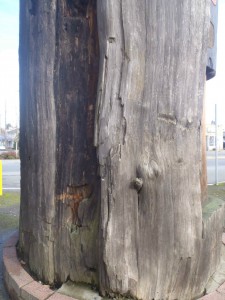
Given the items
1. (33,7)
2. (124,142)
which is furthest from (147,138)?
(33,7)

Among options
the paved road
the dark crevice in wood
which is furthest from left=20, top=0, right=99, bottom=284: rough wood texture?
the paved road

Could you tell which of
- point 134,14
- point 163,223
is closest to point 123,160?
point 163,223

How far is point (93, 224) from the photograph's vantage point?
1.96 metres

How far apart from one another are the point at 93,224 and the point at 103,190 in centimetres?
30

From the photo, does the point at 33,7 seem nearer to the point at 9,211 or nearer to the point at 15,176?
the point at 9,211

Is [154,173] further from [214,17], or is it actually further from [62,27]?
[214,17]

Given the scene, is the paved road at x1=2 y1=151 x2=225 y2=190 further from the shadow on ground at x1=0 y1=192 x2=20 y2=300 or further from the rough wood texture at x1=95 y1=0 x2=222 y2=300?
the rough wood texture at x1=95 y1=0 x2=222 y2=300

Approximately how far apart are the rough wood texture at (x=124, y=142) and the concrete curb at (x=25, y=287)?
0.11 metres

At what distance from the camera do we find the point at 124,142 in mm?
1770

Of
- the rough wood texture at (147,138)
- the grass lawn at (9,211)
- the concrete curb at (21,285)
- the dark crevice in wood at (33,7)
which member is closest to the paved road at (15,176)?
the grass lawn at (9,211)

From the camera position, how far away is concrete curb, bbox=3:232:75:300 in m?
1.86

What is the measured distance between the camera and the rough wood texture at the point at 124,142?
175cm

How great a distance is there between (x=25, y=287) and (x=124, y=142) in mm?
1087

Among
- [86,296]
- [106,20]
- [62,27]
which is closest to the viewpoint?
[106,20]
